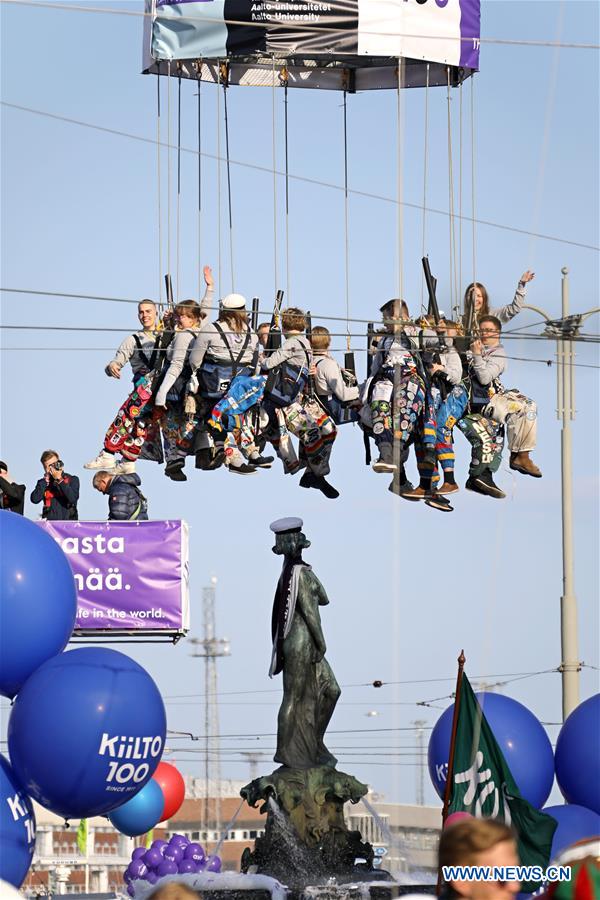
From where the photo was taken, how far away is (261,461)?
13.3m

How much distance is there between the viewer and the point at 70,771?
31.4ft

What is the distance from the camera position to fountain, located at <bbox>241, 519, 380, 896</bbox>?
1162 cm

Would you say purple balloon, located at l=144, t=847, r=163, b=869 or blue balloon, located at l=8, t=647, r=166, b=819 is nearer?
blue balloon, located at l=8, t=647, r=166, b=819

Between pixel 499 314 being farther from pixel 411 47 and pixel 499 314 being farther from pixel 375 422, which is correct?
pixel 411 47

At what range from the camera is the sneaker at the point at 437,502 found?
1341cm

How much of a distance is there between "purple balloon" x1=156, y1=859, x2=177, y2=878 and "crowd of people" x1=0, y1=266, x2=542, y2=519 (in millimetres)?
4487

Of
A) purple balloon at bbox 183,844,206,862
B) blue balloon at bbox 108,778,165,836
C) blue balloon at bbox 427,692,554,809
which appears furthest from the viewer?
blue balloon at bbox 108,778,165,836

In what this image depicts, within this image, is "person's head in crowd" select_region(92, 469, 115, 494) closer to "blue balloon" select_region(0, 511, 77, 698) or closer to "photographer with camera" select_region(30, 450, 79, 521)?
"photographer with camera" select_region(30, 450, 79, 521)

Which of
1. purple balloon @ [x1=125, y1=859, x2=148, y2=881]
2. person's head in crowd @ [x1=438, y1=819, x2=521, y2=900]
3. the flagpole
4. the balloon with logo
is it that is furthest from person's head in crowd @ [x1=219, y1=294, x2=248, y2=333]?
person's head in crowd @ [x1=438, y1=819, x2=521, y2=900]

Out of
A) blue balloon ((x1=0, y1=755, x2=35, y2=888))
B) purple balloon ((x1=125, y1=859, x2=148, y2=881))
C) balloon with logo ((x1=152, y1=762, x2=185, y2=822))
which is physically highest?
blue balloon ((x1=0, y1=755, x2=35, y2=888))

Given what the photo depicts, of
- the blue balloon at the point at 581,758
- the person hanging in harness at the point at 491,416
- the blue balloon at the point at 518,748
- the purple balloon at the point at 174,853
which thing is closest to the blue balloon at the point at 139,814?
the purple balloon at the point at 174,853

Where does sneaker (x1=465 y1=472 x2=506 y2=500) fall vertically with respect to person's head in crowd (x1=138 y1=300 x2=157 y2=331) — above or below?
below

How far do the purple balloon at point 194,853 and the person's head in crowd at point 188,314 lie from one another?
590 centimetres

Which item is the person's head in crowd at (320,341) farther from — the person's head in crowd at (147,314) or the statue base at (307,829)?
the statue base at (307,829)
